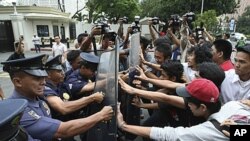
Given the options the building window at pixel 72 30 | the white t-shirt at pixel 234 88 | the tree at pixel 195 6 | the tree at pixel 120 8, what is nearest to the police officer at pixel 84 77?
the white t-shirt at pixel 234 88

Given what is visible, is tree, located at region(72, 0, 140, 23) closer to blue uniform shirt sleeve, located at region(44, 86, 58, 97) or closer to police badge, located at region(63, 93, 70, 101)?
police badge, located at region(63, 93, 70, 101)

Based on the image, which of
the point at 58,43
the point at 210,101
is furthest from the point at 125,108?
the point at 58,43

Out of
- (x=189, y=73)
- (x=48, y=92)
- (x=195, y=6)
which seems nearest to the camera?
(x=48, y=92)

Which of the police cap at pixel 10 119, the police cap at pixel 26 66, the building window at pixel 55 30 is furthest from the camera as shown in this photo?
the building window at pixel 55 30

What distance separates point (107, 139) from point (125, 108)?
0.84m

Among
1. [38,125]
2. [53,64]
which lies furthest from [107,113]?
[53,64]

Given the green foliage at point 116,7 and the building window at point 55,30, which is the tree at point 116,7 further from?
the building window at point 55,30

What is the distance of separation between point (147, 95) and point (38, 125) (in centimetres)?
106

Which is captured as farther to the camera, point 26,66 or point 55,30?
point 55,30

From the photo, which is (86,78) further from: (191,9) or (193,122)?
(191,9)

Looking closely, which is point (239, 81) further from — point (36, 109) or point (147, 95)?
point (36, 109)

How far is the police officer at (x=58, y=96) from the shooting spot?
2.18 meters

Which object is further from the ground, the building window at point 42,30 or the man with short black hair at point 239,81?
the man with short black hair at point 239,81

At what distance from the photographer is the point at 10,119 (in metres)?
1.10
